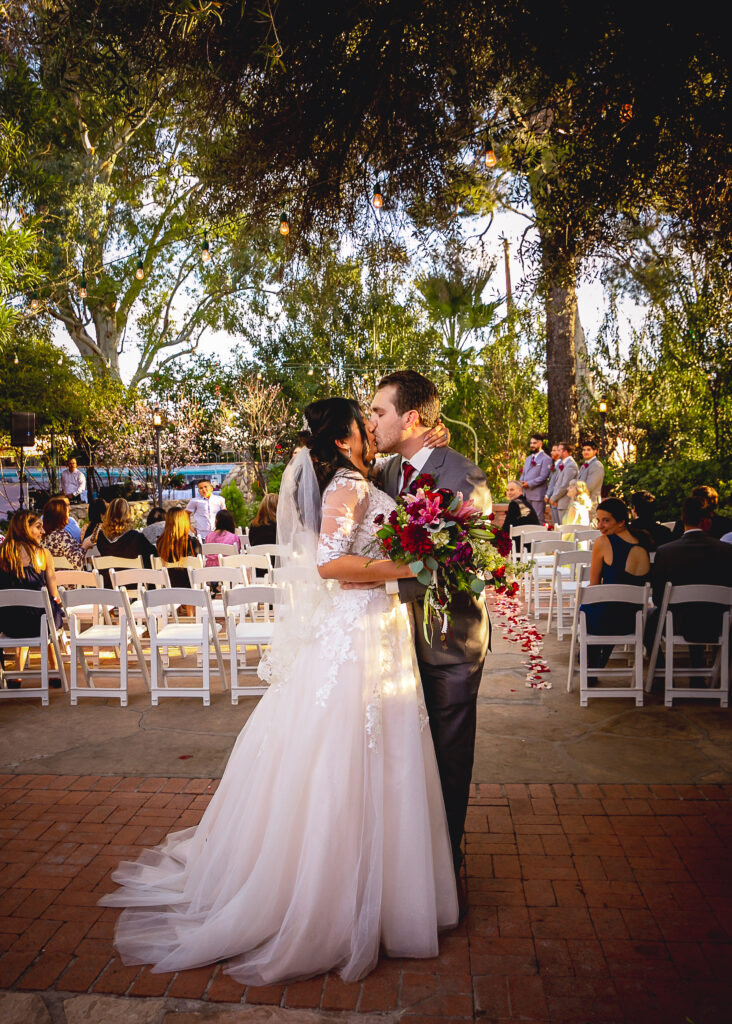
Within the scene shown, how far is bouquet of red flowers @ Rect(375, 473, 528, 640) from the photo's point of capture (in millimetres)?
2639

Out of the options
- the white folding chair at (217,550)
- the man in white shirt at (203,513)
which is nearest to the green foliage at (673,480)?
the white folding chair at (217,550)

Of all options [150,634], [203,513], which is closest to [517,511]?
[203,513]

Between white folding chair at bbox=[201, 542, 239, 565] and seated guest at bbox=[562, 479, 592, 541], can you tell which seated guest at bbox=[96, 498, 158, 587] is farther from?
seated guest at bbox=[562, 479, 592, 541]

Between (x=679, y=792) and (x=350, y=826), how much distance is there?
2.13m

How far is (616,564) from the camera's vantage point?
558cm

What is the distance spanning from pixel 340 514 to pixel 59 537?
5547 millimetres

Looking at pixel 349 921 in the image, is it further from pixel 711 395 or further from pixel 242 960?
pixel 711 395

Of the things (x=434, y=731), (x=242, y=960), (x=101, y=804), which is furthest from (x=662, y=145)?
(x=101, y=804)

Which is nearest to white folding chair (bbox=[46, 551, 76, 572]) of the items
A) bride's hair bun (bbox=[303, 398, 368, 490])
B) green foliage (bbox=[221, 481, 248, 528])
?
bride's hair bun (bbox=[303, 398, 368, 490])

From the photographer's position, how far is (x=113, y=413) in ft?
64.8

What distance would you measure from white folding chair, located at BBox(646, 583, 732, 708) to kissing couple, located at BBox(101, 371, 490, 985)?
8.69 ft

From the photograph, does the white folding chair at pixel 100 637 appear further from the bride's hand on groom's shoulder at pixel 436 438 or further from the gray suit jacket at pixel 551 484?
the gray suit jacket at pixel 551 484

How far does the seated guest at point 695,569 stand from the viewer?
5.25 m

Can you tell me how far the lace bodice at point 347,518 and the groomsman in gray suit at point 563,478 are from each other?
964cm
